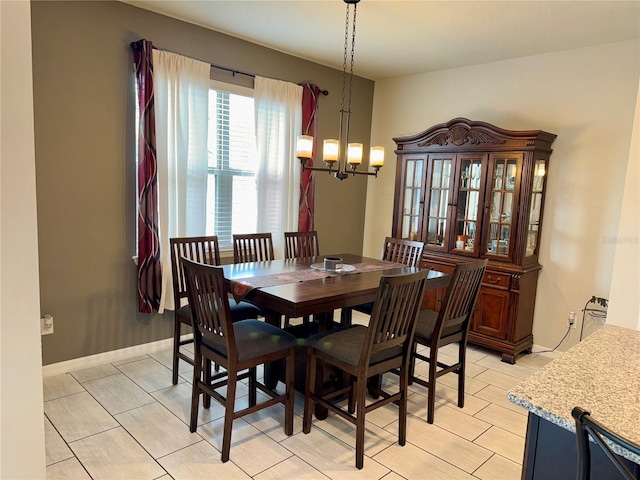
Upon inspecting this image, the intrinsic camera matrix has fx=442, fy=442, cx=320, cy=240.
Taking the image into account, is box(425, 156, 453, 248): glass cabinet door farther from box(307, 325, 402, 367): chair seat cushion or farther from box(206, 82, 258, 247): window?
box(307, 325, 402, 367): chair seat cushion

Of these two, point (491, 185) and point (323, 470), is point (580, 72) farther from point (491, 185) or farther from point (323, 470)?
point (323, 470)

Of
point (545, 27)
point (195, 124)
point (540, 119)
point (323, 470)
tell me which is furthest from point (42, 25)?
point (540, 119)

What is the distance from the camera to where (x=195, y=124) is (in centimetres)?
356

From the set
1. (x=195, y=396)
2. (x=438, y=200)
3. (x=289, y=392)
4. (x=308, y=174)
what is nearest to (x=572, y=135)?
(x=438, y=200)

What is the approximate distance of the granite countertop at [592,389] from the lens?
3.67 ft

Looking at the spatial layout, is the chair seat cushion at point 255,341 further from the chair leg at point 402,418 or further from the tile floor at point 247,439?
the chair leg at point 402,418

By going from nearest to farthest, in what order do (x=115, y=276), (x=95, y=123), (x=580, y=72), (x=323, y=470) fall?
A: (x=323, y=470) → (x=95, y=123) → (x=115, y=276) → (x=580, y=72)

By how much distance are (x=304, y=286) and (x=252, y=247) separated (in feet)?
3.66

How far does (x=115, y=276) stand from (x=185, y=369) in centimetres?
88

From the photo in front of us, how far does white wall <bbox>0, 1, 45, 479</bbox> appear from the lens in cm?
130

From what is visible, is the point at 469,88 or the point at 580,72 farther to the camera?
the point at 469,88

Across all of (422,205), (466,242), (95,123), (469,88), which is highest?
(469,88)

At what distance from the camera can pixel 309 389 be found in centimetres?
251

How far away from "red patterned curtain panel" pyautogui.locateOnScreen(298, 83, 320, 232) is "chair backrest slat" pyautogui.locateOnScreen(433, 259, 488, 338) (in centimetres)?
203
